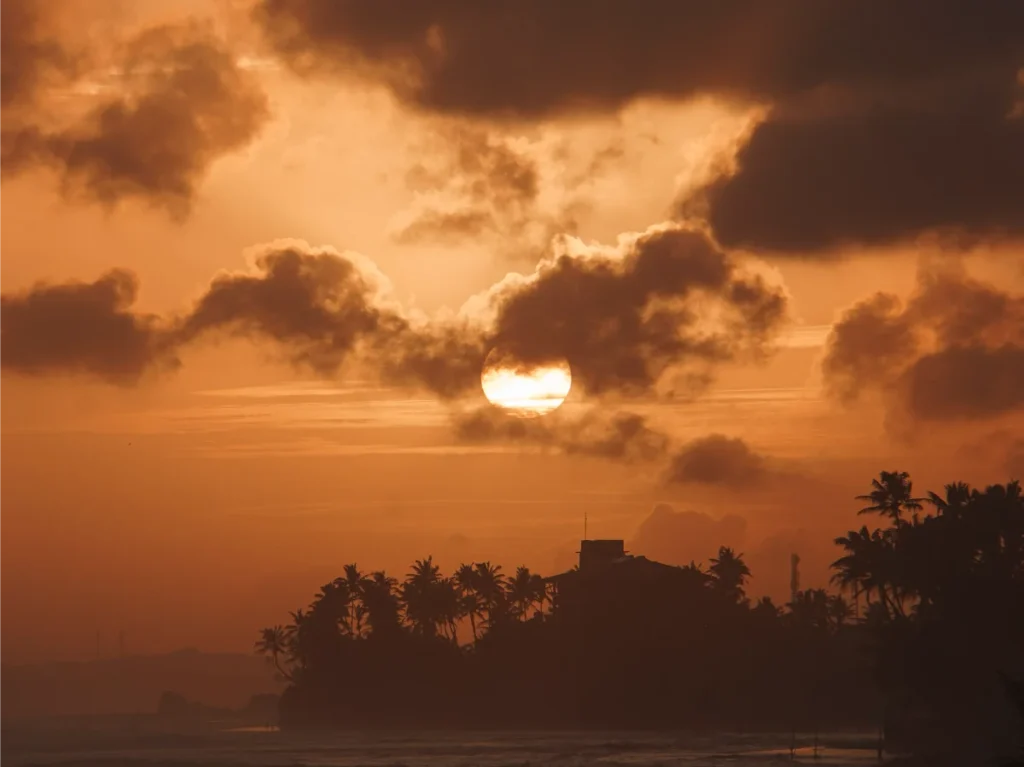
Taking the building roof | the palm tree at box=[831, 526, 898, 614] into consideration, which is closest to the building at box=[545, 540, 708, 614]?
the building roof

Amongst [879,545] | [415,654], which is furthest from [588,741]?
[415,654]

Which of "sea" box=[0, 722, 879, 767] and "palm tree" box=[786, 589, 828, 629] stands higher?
"palm tree" box=[786, 589, 828, 629]

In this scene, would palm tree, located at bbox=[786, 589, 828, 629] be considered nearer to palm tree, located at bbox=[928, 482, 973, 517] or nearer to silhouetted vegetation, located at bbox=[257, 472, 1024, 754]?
silhouetted vegetation, located at bbox=[257, 472, 1024, 754]

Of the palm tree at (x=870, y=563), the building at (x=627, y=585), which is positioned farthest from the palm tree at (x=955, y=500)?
the building at (x=627, y=585)

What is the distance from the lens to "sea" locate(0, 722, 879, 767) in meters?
104

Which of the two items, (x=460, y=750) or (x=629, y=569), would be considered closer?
(x=460, y=750)

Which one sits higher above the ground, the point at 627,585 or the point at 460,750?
the point at 627,585

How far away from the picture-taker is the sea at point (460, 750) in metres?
104

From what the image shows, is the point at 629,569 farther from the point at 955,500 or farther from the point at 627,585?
the point at 955,500

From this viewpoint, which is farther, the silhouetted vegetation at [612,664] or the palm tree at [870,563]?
the silhouetted vegetation at [612,664]

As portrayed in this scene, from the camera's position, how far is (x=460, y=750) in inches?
4766

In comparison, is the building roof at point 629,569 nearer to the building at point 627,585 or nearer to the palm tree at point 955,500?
the building at point 627,585

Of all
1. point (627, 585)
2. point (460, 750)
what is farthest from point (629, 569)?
point (460, 750)

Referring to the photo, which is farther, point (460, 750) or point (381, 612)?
point (381, 612)
